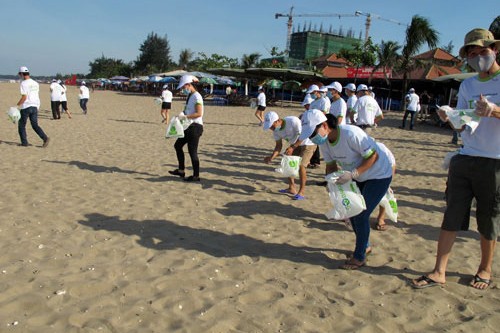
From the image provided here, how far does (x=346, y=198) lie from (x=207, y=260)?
1.44m

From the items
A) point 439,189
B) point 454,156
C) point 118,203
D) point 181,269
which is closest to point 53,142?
point 118,203

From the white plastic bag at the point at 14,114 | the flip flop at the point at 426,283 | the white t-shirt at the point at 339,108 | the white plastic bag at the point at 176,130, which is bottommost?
the flip flop at the point at 426,283

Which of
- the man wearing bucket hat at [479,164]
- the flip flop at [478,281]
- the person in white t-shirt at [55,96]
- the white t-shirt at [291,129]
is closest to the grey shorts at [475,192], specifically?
the man wearing bucket hat at [479,164]

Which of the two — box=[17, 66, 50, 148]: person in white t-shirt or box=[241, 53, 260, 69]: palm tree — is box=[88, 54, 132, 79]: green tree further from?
box=[17, 66, 50, 148]: person in white t-shirt

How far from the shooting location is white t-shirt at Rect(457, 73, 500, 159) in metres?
3.00

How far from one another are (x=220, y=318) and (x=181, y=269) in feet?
2.87

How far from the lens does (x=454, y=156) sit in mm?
3285

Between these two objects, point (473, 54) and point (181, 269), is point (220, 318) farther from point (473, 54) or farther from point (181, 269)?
point (473, 54)

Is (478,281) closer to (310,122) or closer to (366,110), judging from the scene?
(310,122)

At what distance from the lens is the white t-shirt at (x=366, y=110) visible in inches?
298

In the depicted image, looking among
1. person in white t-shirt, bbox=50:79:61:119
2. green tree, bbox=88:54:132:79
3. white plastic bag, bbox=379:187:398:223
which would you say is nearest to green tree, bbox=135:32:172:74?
green tree, bbox=88:54:132:79

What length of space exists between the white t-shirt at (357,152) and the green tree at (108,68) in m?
90.7

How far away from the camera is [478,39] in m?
2.99

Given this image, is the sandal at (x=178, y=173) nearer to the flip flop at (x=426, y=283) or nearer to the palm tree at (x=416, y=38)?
the flip flop at (x=426, y=283)
